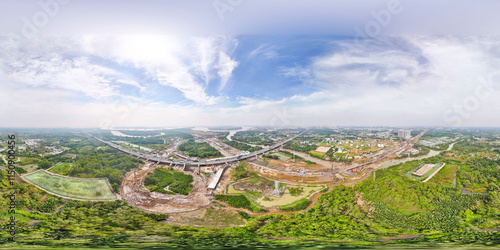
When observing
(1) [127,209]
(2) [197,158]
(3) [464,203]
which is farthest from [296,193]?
(2) [197,158]

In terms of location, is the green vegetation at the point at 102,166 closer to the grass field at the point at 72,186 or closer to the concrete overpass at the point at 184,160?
the grass field at the point at 72,186

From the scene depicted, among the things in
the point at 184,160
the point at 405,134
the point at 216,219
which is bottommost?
the point at 216,219

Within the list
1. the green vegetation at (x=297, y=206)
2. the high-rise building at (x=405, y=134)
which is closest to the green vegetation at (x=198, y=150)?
the green vegetation at (x=297, y=206)

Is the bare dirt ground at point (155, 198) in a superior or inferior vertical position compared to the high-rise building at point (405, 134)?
inferior

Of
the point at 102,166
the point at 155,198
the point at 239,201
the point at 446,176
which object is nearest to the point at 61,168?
the point at 102,166

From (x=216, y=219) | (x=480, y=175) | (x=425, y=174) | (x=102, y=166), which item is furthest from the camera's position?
(x=425, y=174)

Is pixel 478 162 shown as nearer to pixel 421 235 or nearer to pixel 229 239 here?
pixel 421 235

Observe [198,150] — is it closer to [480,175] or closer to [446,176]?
[446,176]
